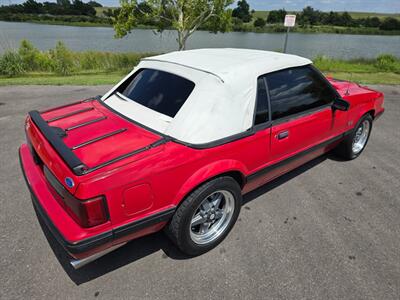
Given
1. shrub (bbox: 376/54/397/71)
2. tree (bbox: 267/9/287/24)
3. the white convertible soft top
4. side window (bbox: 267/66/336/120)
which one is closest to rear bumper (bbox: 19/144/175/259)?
the white convertible soft top

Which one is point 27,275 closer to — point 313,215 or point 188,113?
point 188,113

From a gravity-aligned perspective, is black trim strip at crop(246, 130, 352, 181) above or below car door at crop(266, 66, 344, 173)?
below

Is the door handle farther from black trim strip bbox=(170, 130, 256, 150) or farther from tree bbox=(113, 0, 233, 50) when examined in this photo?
tree bbox=(113, 0, 233, 50)

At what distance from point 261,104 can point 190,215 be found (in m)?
1.26

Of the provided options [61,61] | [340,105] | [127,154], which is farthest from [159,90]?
[61,61]

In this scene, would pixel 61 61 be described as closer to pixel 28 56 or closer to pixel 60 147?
pixel 28 56

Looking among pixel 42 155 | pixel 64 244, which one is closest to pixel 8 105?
pixel 42 155

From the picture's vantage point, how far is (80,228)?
185 centimetres

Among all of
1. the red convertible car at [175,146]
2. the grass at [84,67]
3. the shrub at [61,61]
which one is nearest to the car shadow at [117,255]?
the red convertible car at [175,146]

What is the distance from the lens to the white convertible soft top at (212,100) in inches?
87.6

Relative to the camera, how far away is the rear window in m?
2.46

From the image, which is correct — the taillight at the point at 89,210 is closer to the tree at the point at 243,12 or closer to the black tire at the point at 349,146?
the black tire at the point at 349,146

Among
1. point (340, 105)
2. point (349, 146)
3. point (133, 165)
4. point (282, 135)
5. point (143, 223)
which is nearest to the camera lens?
point (133, 165)

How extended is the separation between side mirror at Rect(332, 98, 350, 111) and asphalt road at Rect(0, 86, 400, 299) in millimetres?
1067
